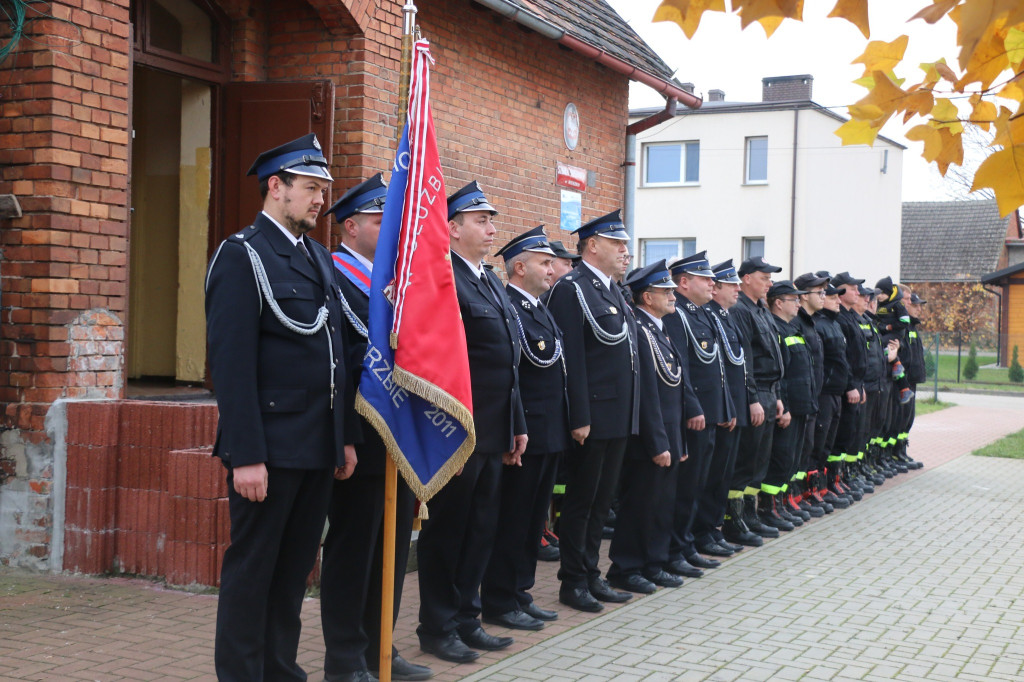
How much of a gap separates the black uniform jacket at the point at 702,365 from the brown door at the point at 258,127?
261 cm

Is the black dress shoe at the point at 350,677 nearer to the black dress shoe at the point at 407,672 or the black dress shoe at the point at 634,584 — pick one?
the black dress shoe at the point at 407,672

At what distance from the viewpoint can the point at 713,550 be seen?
8.35 metres

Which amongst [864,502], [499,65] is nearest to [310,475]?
[499,65]

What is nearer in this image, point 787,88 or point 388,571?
point 388,571

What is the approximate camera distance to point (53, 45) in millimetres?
6492

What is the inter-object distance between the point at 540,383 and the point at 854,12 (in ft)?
12.8

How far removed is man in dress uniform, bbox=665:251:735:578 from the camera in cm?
780

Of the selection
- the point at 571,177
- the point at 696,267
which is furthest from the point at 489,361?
the point at 571,177

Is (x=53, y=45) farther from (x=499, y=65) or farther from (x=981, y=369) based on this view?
(x=981, y=369)

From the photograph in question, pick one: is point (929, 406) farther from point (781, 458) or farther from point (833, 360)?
point (781, 458)

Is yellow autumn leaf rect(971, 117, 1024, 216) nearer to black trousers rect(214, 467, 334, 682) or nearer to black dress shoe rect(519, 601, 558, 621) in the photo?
black trousers rect(214, 467, 334, 682)

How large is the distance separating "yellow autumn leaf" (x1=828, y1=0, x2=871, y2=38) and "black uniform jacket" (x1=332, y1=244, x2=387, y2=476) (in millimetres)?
2683

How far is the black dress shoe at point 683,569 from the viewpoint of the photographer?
7.54 meters

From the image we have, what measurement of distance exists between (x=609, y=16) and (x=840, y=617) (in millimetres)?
8196
